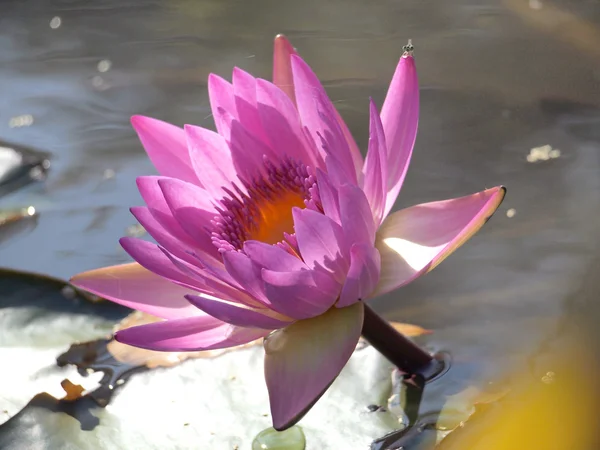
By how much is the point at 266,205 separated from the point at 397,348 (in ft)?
0.87

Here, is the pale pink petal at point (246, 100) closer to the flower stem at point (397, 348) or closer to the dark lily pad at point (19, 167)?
the flower stem at point (397, 348)

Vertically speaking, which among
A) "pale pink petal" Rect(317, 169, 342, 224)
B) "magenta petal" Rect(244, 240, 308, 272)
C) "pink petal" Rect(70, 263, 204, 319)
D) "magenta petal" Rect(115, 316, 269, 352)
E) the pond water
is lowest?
the pond water

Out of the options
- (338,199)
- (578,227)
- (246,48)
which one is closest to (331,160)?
(338,199)

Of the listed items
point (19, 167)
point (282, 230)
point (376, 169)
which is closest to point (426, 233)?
point (376, 169)

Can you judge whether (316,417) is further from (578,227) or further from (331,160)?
(578,227)

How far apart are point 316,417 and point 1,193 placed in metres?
0.97

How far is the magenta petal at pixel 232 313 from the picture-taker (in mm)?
692

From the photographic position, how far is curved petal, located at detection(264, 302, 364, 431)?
690 mm

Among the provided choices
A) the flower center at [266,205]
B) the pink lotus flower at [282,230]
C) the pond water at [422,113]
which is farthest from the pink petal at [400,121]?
the pond water at [422,113]

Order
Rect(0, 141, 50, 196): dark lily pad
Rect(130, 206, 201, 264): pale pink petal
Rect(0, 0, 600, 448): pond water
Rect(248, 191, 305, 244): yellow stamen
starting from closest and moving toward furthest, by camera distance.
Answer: Rect(130, 206, 201, 264): pale pink petal < Rect(248, 191, 305, 244): yellow stamen < Rect(0, 0, 600, 448): pond water < Rect(0, 141, 50, 196): dark lily pad

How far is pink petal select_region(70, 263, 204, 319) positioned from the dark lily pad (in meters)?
0.75

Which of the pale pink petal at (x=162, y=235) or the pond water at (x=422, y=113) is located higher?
the pale pink petal at (x=162, y=235)

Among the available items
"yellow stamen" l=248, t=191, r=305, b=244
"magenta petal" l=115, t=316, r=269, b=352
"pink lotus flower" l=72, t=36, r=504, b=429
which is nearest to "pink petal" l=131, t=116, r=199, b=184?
"pink lotus flower" l=72, t=36, r=504, b=429

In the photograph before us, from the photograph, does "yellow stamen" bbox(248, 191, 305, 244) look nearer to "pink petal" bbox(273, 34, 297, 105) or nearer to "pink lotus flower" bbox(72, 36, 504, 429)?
"pink lotus flower" bbox(72, 36, 504, 429)
